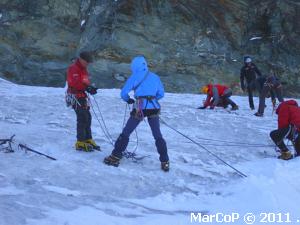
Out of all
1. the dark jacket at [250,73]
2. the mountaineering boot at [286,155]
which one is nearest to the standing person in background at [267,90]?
the dark jacket at [250,73]

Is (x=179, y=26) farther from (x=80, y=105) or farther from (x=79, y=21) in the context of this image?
(x=80, y=105)

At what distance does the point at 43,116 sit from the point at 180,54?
12370mm

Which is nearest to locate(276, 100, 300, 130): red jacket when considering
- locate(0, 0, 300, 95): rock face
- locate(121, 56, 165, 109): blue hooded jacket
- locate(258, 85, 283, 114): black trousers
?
locate(121, 56, 165, 109): blue hooded jacket

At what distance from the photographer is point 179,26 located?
23781 mm

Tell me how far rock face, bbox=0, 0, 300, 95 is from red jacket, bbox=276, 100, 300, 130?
44.2ft

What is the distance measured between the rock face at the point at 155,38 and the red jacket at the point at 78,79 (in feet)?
44.5

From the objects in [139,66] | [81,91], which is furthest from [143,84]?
[81,91]

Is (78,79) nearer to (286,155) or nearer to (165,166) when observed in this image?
(165,166)

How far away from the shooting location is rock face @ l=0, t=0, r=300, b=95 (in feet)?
73.8

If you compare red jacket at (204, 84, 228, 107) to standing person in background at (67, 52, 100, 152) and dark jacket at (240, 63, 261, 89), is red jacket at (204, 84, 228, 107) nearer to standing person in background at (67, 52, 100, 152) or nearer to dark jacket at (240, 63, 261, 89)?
dark jacket at (240, 63, 261, 89)

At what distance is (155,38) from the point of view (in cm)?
2336

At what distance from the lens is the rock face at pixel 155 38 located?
22484 millimetres

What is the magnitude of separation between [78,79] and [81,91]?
0.25m

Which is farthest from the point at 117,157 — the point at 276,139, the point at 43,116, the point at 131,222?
the point at 43,116
